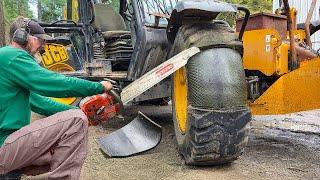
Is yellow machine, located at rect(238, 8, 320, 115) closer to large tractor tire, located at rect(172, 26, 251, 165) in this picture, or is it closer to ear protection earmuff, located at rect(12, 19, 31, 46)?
large tractor tire, located at rect(172, 26, 251, 165)

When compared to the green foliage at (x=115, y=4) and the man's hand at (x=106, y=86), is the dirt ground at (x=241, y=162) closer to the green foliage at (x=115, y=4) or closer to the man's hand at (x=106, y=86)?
the man's hand at (x=106, y=86)

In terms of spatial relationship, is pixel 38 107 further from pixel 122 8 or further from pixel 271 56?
pixel 122 8

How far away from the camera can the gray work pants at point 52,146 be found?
305cm

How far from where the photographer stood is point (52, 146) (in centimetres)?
316

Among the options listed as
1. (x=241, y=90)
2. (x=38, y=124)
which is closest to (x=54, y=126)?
(x=38, y=124)

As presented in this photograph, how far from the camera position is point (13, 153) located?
3.04m

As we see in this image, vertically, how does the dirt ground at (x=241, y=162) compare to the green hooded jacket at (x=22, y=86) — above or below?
below

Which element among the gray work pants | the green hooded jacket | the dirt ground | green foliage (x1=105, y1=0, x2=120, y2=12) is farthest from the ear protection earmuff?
green foliage (x1=105, y1=0, x2=120, y2=12)

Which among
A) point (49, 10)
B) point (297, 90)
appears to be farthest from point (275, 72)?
point (49, 10)

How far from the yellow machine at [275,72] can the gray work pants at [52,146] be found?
1984 millimetres

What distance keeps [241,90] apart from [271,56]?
883mm

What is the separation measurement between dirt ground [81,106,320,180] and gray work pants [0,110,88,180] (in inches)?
30.3

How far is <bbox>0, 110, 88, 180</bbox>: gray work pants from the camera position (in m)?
3.05

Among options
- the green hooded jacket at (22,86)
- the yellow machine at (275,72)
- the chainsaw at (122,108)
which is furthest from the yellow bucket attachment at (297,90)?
the green hooded jacket at (22,86)
